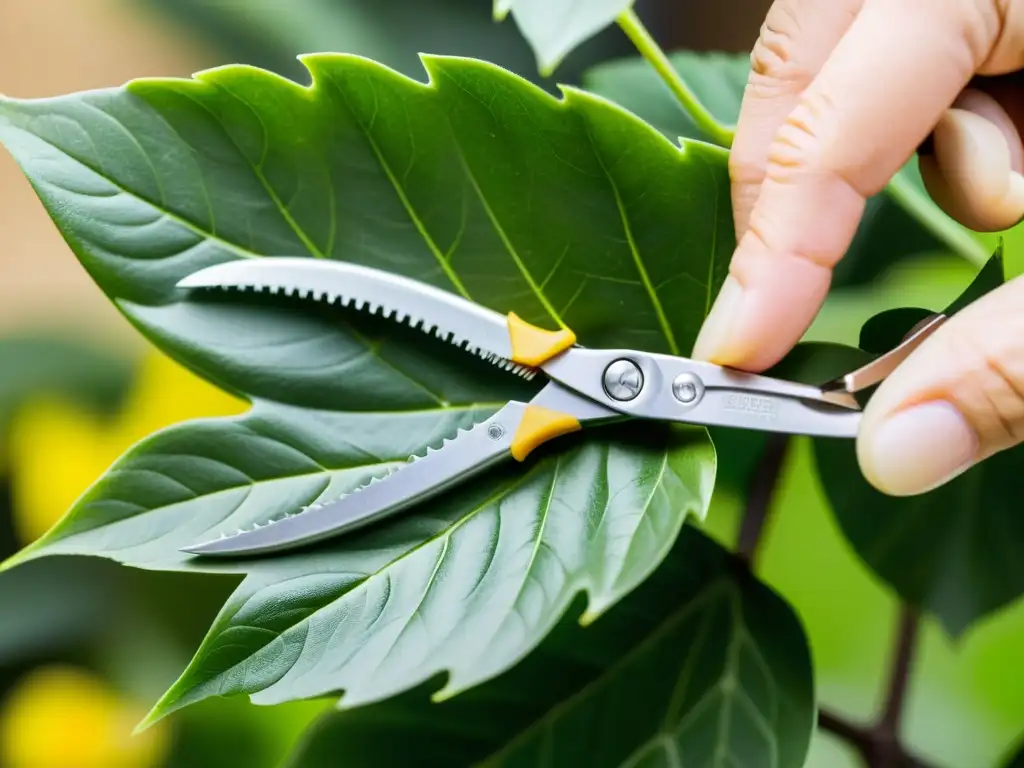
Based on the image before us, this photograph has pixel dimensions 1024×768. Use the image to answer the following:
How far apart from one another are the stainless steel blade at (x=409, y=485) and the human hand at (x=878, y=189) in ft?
0.21

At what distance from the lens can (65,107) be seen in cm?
33

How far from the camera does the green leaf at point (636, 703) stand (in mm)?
372

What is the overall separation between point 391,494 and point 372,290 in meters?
0.08

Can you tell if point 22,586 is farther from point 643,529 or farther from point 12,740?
point 643,529

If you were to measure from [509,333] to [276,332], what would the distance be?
9 cm

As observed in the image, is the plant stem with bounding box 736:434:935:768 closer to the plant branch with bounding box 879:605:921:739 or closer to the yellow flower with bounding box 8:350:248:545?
the plant branch with bounding box 879:605:921:739

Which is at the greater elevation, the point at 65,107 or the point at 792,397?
the point at 65,107

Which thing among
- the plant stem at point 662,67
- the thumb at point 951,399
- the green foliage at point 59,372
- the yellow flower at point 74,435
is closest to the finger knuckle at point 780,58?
the plant stem at point 662,67

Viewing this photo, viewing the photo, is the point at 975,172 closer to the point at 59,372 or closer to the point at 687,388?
the point at 687,388

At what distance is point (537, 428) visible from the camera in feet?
1.12

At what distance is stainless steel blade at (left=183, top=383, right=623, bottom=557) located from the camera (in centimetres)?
33

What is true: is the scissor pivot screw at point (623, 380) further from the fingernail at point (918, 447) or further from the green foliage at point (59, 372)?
the green foliage at point (59, 372)

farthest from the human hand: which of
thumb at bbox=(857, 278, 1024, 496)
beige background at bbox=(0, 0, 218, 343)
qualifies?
beige background at bbox=(0, 0, 218, 343)

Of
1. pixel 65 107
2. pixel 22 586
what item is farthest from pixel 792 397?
pixel 22 586
